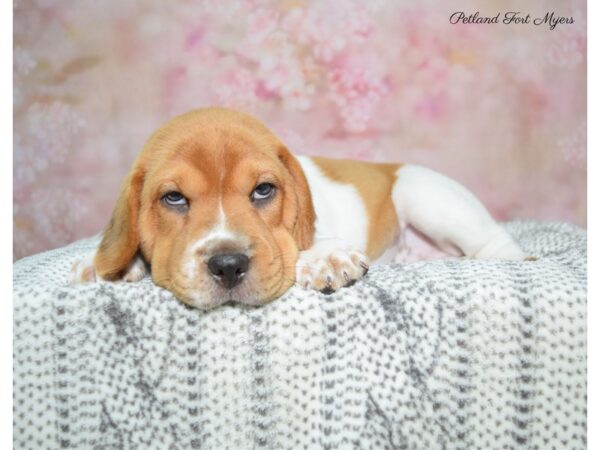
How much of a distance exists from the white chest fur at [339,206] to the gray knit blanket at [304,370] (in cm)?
109

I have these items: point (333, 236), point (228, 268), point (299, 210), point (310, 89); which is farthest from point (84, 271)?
point (310, 89)

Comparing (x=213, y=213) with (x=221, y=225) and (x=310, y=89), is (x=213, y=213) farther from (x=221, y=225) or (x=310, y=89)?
(x=310, y=89)

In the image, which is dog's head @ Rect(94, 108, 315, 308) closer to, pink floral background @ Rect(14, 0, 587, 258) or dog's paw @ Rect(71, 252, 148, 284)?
dog's paw @ Rect(71, 252, 148, 284)

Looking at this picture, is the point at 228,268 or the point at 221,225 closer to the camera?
the point at 228,268

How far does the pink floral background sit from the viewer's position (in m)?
4.25

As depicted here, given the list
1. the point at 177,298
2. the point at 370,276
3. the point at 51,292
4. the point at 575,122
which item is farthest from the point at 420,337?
the point at 575,122

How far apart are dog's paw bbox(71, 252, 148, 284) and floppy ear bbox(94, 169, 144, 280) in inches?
1.2

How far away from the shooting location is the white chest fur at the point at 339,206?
325 centimetres

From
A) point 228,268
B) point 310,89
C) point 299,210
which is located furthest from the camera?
point 310,89

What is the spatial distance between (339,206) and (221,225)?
3.89 feet

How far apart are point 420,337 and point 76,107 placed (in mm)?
3221

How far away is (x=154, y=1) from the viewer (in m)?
4.21

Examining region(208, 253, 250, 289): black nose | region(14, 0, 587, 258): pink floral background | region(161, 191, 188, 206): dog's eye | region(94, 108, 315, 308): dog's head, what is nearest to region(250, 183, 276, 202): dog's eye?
region(94, 108, 315, 308): dog's head

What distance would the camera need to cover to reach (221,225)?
2297 mm
